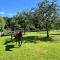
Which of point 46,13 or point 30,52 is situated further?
point 46,13

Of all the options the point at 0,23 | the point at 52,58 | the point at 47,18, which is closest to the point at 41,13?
the point at 47,18

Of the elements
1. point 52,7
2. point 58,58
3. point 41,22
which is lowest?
point 58,58

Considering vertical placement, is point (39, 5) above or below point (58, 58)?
above

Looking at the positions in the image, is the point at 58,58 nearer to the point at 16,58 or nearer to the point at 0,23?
the point at 16,58

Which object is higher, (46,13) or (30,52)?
(46,13)

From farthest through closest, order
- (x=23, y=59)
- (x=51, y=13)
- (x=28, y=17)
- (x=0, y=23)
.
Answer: (x=0, y=23), (x=28, y=17), (x=51, y=13), (x=23, y=59)

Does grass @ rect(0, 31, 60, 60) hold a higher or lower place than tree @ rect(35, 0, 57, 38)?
lower

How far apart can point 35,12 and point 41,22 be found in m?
2.27

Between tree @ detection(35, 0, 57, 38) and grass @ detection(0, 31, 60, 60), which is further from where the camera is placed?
tree @ detection(35, 0, 57, 38)

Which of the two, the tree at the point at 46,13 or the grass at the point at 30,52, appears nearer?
the grass at the point at 30,52

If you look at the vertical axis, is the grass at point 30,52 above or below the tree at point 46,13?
below

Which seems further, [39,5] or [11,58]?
[39,5]

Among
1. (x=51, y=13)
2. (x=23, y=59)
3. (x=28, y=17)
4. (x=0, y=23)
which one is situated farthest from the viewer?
(x=0, y=23)

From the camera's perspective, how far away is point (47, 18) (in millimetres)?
33000
